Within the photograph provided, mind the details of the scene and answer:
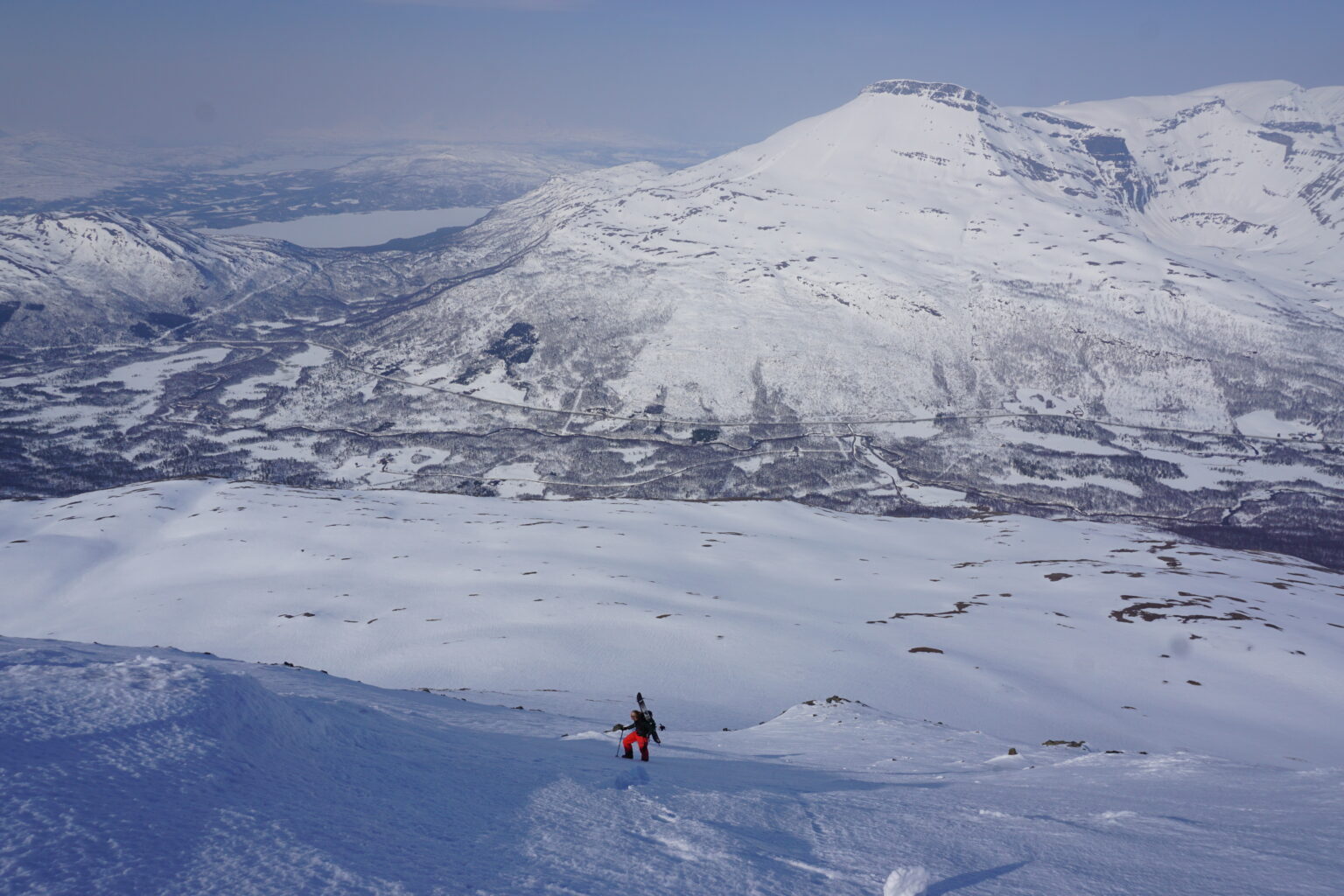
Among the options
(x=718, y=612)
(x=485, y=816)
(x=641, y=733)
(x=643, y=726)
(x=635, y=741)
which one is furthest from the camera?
(x=718, y=612)

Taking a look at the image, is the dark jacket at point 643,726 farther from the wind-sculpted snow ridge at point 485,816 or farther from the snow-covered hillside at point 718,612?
the snow-covered hillside at point 718,612

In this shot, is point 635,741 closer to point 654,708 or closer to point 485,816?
point 485,816

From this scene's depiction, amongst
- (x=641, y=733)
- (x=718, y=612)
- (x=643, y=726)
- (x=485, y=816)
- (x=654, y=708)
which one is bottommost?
(x=718, y=612)

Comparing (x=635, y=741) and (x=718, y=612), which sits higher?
(x=635, y=741)

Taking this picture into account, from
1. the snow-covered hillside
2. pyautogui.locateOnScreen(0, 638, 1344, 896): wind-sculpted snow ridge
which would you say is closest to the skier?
pyautogui.locateOnScreen(0, 638, 1344, 896): wind-sculpted snow ridge

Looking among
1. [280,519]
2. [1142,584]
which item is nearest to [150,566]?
[280,519]

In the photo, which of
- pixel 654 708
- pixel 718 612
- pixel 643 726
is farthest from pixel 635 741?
pixel 718 612

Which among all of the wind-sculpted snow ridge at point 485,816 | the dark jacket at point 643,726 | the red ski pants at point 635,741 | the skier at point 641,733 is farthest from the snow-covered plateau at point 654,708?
the dark jacket at point 643,726

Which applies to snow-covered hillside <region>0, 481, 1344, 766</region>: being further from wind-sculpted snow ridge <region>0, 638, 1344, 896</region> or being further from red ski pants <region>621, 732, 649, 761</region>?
wind-sculpted snow ridge <region>0, 638, 1344, 896</region>

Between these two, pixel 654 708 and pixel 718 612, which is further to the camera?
pixel 718 612
